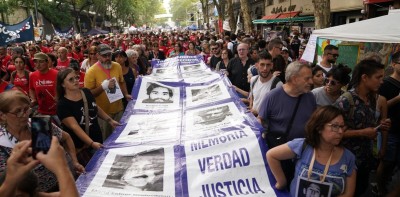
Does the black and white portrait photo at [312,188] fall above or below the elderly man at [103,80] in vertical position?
below

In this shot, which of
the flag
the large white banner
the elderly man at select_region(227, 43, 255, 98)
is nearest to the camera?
the large white banner

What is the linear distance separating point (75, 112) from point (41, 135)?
2.05 m

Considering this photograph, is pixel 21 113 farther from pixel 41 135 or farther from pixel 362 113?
pixel 362 113

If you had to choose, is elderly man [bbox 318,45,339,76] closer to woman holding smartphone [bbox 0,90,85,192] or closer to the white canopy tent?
the white canopy tent

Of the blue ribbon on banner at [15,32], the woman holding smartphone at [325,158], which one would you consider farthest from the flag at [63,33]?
the woman holding smartphone at [325,158]

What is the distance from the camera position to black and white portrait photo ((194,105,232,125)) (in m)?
4.33

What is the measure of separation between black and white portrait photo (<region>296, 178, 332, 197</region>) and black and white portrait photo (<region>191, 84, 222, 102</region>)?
120 inches

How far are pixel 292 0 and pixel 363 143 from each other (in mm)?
23309

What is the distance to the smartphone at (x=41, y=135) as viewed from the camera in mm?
1603

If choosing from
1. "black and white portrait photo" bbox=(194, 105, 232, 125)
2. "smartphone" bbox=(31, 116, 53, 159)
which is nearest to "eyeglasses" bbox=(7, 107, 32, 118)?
"smartphone" bbox=(31, 116, 53, 159)

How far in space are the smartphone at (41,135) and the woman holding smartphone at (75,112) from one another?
1815mm

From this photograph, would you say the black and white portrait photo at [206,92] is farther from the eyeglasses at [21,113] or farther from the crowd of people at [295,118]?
the eyeglasses at [21,113]

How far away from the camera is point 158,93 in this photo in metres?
5.78

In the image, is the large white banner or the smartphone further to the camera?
the large white banner
